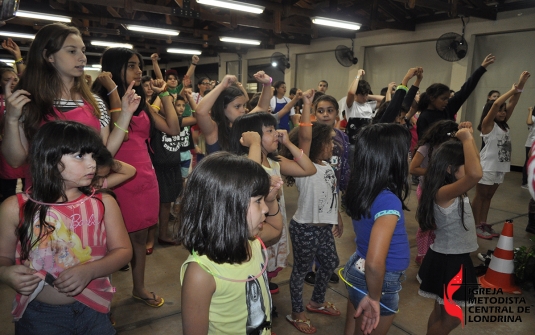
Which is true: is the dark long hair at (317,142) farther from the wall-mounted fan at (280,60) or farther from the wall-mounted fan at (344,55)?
the wall-mounted fan at (280,60)

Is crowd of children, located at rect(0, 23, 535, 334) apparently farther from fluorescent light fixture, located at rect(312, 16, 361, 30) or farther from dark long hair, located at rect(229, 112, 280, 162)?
fluorescent light fixture, located at rect(312, 16, 361, 30)

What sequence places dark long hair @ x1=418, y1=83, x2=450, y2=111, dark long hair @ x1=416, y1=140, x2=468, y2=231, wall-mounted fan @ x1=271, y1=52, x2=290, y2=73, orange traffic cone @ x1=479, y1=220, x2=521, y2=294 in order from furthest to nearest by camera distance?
wall-mounted fan @ x1=271, y1=52, x2=290, y2=73
dark long hair @ x1=418, y1=83, x2=450, y2=111
orange traffic cone @ x1=479, y1=220, x2=521, y2=294
dark long hair @ x1=416, y1=140, x2=468, y2=231

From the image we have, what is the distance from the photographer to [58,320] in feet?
4.21

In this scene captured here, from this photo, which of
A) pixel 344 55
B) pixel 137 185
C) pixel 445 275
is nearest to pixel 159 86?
pixel 137 185

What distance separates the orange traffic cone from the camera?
2.81 m

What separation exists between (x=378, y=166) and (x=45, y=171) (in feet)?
4.27

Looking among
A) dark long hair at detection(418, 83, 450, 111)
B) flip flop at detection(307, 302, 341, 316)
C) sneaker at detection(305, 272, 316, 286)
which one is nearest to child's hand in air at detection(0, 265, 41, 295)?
flip flop at detection(307, 302, 341, 316)

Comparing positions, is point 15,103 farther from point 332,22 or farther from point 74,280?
point 332,22

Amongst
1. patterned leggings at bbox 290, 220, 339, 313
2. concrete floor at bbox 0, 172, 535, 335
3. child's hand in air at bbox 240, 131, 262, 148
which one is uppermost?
child's hand in air at bbox 240, 131, 262, 148

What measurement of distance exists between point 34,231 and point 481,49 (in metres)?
10.2

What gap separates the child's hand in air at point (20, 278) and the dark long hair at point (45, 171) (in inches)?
3.4

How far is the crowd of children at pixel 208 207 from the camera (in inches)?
44.1

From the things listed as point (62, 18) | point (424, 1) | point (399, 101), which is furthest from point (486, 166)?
point (62, 18)

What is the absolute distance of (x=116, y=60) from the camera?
7.45ft
